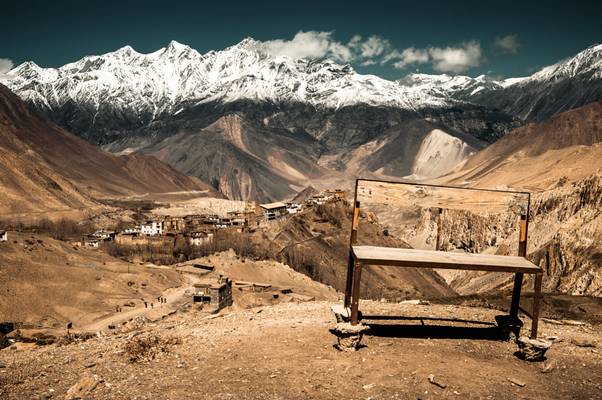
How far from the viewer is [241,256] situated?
46906 mm

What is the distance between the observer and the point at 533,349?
26.2 ft

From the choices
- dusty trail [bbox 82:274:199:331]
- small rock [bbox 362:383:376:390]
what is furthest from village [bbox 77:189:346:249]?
small rock [bbox 362:383:376:390]

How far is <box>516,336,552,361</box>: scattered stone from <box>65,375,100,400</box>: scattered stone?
5.89 m

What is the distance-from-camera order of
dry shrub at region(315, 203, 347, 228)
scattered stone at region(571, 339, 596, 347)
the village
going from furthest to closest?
dry shrub at region(315, 203, 347, 228) < the village < scattered stone at region(571, 339, 596, 347)

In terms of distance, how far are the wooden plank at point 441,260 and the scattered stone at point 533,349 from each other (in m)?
1.00

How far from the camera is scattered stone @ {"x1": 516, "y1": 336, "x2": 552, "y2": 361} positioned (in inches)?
313

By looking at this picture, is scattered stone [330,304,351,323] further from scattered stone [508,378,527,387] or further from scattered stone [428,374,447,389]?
scattered stone [508,378,527,387]

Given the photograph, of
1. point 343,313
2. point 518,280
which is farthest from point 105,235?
point 518,280

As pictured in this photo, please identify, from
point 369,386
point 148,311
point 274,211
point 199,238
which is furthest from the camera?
point 274,211

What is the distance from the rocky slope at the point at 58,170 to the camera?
263 ft

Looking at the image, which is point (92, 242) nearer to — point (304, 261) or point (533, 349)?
point (304, 261)

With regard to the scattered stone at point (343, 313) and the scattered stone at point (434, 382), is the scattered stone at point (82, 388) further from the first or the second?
the scattered stone at point (434, 382)

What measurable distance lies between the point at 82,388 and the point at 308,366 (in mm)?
2853

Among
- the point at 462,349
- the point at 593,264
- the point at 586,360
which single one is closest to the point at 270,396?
the point at 462,349
